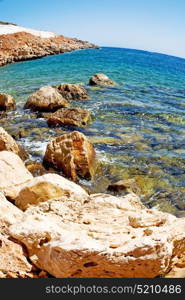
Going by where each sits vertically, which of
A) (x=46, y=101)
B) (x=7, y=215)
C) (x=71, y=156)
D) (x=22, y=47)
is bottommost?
(x=71, y=156)

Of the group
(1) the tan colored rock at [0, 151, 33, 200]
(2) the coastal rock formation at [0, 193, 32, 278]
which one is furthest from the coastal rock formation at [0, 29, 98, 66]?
(2) the coastal rock formation at [0, 193, 32, 278]

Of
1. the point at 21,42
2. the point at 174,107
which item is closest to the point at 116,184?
the point at 174,107

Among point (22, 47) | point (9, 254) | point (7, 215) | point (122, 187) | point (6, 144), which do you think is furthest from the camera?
point (22, 47)

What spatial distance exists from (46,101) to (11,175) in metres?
10.2

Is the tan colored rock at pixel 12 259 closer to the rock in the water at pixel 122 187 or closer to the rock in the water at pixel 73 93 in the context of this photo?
the rock in the water at pixel 122 187

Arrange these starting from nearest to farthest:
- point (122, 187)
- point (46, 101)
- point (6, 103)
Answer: point (122, 187) → point (46, 101) → point (6, 103)

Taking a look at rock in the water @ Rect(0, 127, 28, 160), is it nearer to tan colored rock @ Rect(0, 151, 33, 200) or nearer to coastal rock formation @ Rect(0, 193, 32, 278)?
tan colored rock @ Rect(0, 151, 33, 200)

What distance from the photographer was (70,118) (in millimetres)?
16094

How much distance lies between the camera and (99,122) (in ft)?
56.3

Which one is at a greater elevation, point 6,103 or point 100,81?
point 100,81

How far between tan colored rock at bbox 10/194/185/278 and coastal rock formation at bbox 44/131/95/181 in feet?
15.2

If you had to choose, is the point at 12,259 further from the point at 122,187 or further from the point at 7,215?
the point at 122,187

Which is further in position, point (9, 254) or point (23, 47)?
point (23, 47)

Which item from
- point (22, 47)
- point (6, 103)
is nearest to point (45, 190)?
point (6, 103)
